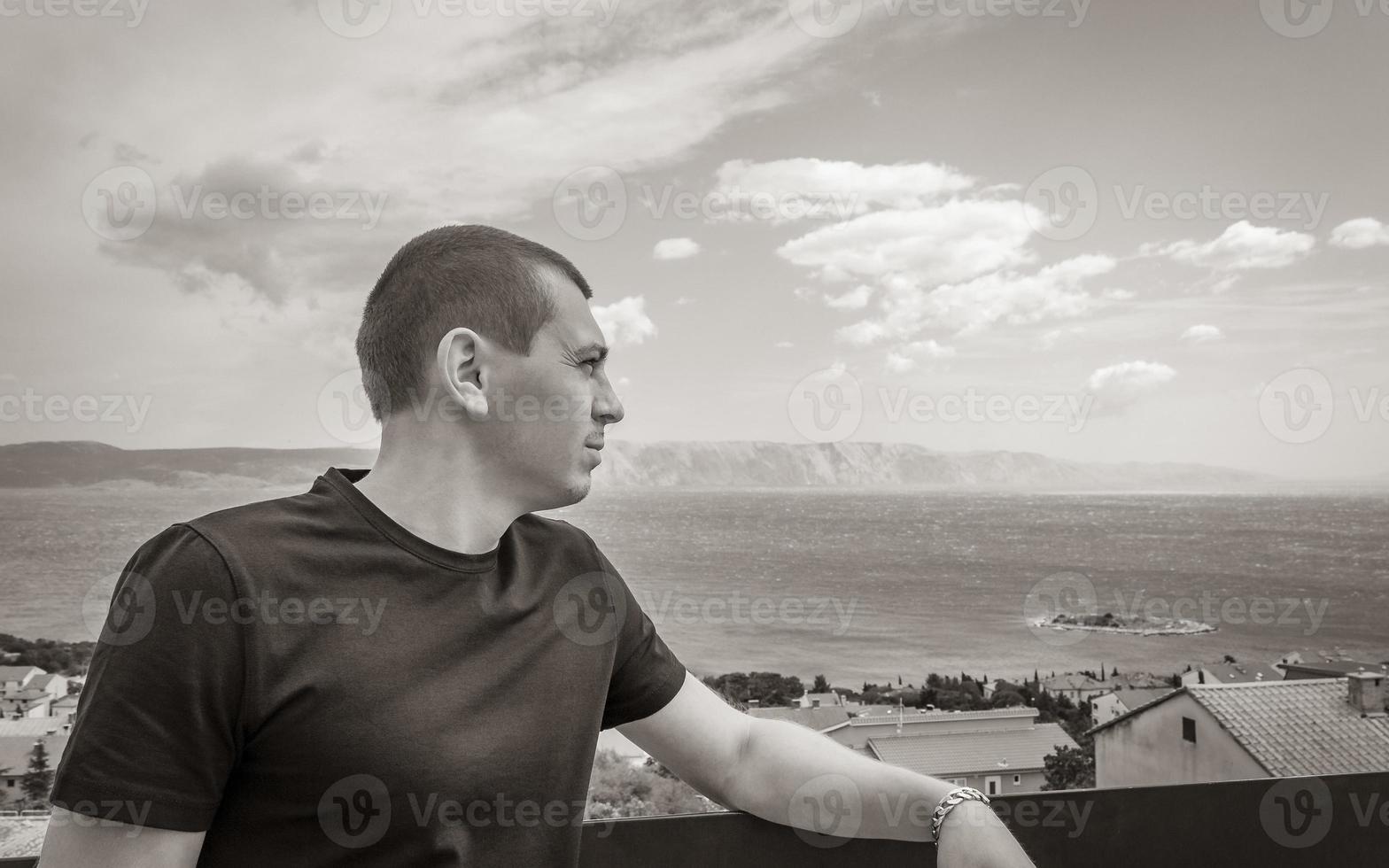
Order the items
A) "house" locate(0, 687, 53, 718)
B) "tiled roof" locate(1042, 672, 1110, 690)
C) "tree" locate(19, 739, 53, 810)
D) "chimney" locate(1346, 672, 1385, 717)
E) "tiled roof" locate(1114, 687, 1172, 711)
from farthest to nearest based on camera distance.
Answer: "tiled roof" locate(1042, 672, 1110, 690)
"tiled roof" locate(1114, 687, 1172, 711)
"chimney" locate(1346, 672, 1385, 717)
"house" locate(0, 687, 53, 718)
"tree" locate(19, 739, 53, 810)

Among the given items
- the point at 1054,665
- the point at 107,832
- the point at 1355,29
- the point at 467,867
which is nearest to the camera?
the point at 107,832

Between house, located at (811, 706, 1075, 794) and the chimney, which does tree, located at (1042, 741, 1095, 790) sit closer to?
house, located at (811, 706, 1075, 794)

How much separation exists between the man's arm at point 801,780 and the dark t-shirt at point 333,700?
0.41ft

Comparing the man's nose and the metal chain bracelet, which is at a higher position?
the man's nose

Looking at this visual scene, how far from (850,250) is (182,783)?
24.9 feet

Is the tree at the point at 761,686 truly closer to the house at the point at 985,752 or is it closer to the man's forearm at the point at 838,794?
the house at the point at 985,752

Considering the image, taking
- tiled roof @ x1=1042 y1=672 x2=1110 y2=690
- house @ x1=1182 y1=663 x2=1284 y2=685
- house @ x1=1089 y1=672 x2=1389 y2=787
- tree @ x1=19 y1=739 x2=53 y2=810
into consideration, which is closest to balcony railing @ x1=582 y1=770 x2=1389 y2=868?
tree @ x1=19 y1=739 x2=53 y2=810

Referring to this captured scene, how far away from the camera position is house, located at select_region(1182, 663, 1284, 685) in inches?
235

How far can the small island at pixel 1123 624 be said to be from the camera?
264 inches

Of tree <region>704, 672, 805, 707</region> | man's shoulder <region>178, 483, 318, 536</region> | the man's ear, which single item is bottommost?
man's shoulder <region>178, 483, 318, 536</region>

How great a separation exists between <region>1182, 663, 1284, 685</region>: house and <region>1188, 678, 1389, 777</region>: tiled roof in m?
1.05

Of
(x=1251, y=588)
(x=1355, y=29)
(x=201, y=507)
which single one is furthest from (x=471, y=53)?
(x=1251, y=588)

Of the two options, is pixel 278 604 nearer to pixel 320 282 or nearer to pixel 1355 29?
pixel 320 282

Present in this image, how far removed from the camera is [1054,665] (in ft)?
22.1
